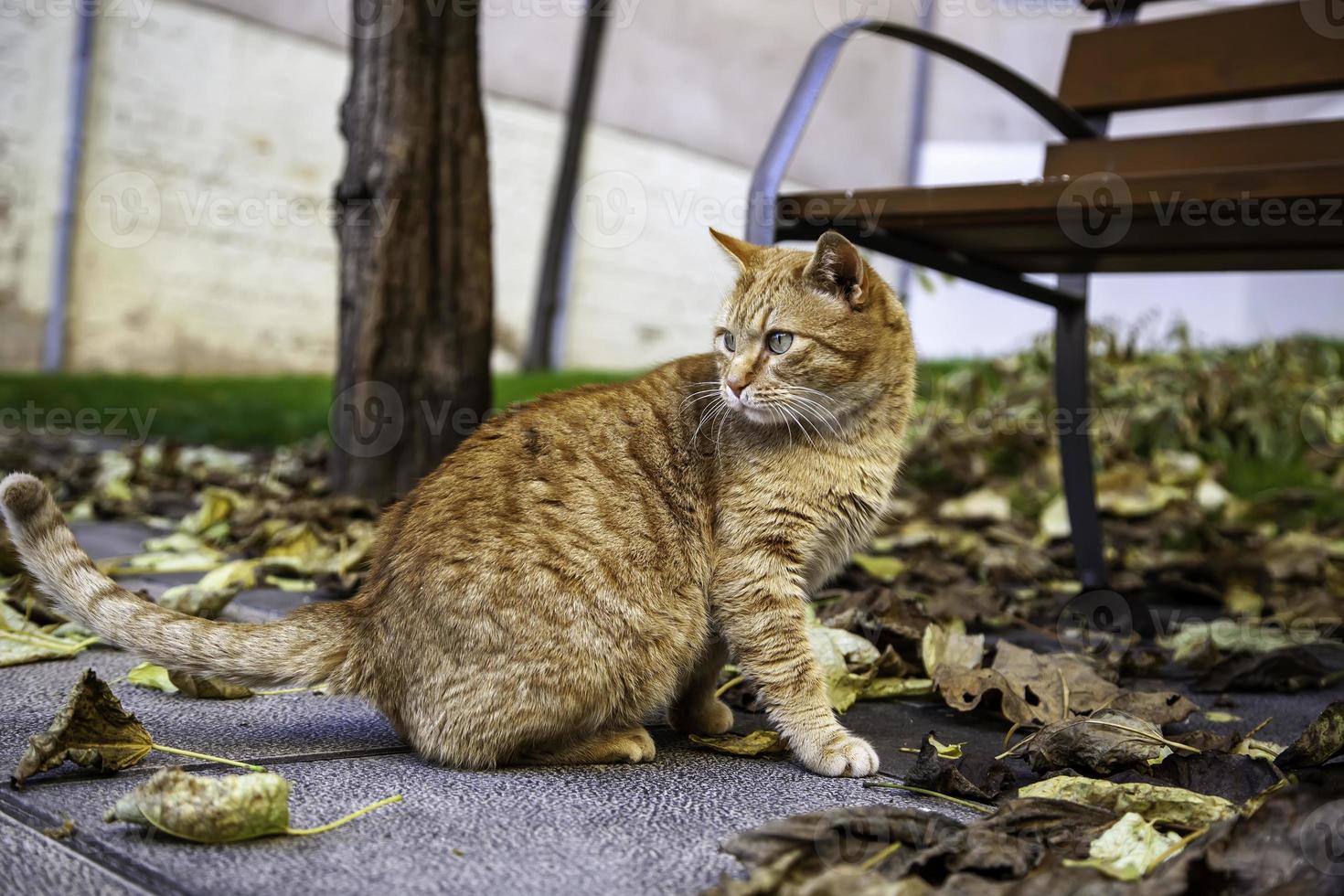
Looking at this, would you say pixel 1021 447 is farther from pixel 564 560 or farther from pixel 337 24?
pixel 337 24

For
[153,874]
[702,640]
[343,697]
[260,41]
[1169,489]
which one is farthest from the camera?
[260,41]

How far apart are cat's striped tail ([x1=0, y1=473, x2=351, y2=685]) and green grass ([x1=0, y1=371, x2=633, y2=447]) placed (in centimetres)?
377

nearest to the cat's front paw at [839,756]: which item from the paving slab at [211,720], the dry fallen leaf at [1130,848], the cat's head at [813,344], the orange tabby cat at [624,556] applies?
the orange tabby cat at [624,556]

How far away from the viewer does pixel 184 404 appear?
691cm

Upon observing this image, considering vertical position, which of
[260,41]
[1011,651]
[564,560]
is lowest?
[1011,651]

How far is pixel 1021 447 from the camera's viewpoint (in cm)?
464

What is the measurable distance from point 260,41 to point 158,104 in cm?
104

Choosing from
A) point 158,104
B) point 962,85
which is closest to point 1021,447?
point 158,104

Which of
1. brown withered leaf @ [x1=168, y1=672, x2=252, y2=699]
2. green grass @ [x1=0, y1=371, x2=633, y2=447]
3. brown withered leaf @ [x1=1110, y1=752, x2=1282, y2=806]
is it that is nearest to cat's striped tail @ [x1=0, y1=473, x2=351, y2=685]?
brown withered leaf @ [x1=168, y1=672, x2=252, y2=699]

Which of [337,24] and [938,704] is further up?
[337,24]

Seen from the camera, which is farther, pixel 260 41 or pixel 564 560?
pixel 260 41

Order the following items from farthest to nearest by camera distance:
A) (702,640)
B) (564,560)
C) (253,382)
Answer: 1. (253,382)
2. (702,640)
3. (564,560)

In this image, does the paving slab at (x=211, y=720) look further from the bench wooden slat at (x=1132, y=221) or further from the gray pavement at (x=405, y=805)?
the bench wooden slat at (x=1132, y=221)

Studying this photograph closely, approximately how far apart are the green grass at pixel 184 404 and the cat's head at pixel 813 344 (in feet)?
11.0
